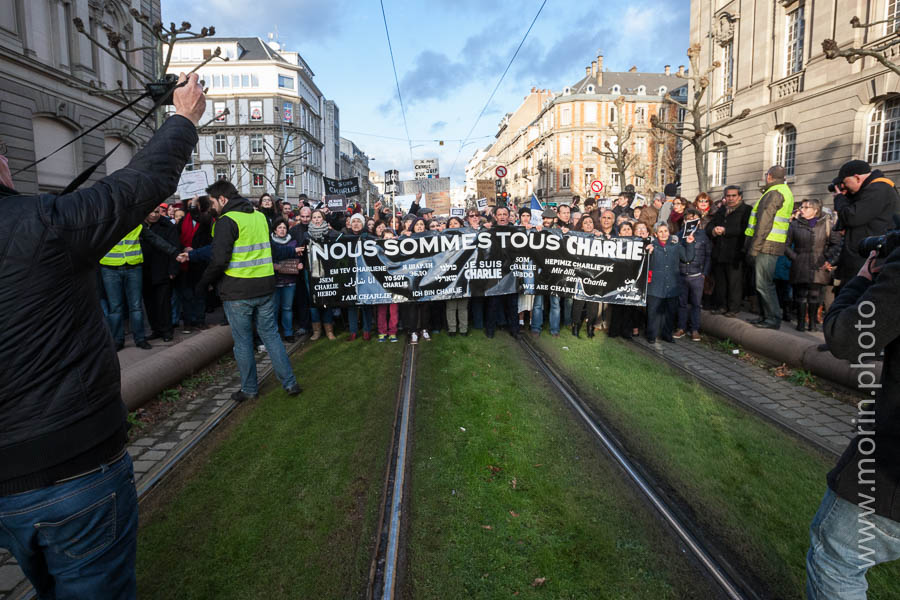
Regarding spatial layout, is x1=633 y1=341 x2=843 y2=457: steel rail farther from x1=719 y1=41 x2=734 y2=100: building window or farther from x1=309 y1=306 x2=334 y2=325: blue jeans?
x1=719 y1=41 x2=734 y2=100: building window

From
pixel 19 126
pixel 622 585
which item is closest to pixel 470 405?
pixel 622 585

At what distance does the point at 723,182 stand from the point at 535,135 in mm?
63323

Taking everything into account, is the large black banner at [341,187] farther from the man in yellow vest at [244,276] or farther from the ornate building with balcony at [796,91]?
the ornate building with balcony at [796,91]

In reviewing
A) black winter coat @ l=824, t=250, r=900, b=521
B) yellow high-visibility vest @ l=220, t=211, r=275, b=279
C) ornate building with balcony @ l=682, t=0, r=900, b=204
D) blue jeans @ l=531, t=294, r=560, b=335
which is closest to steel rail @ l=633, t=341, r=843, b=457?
blue jeans @ l=531, t=294, r=560, b=335

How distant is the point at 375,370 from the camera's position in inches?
286

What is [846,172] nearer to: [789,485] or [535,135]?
[789,485]

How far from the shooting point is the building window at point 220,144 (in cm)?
6331

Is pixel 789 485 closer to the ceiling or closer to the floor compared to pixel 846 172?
closer to the floor

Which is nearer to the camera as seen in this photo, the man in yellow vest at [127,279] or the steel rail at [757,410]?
the steel rail at [757,410]

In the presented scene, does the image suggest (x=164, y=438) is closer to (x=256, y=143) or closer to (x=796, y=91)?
(x=796, y=91)

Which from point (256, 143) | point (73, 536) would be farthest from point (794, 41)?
point (256, 143)

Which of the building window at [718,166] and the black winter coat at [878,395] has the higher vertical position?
the building window at [718,166]

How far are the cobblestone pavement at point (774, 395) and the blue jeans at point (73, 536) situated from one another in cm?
550

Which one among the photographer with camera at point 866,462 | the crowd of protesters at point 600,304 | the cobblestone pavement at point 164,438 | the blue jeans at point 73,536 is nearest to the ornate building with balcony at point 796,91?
the crowd of protesters at point 600,304
